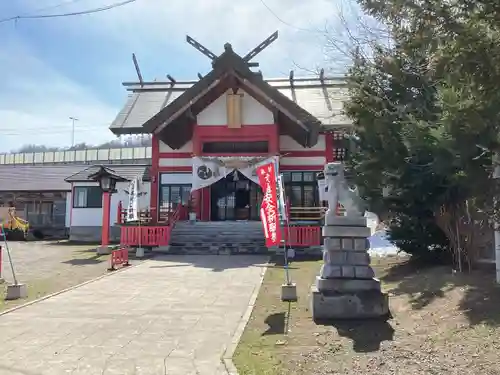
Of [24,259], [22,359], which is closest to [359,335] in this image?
[22,359]

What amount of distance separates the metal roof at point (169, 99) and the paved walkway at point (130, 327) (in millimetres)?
12745

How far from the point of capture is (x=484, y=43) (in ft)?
11.6

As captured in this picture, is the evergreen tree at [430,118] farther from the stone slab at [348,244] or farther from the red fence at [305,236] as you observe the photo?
the red fence at [305,236]

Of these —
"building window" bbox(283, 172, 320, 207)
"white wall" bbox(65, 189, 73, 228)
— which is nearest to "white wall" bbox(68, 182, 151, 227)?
"white wall" bbox(65, 189, 73, 228)

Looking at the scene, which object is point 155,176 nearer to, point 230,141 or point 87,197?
point 230,141

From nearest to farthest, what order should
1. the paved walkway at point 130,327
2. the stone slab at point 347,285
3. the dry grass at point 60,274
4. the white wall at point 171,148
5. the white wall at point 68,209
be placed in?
the paved walkway at point 130,327 → the stone slab at point 347,285 → the dry grass at point 60,274 → the white wall at point 171,148 → the white wall at point 68,209

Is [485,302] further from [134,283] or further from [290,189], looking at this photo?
[290,189]

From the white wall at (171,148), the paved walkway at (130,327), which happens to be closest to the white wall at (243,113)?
the white wall at (171,148)

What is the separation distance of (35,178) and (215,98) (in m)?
16.4

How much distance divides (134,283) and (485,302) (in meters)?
8.25

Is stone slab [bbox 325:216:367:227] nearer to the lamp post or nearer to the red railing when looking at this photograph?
the red railing

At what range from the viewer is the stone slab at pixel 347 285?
8016 millimetres

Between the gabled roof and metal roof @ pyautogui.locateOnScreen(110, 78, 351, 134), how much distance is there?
58mm

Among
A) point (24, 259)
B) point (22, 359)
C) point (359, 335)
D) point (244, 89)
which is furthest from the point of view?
point (244, 89)
